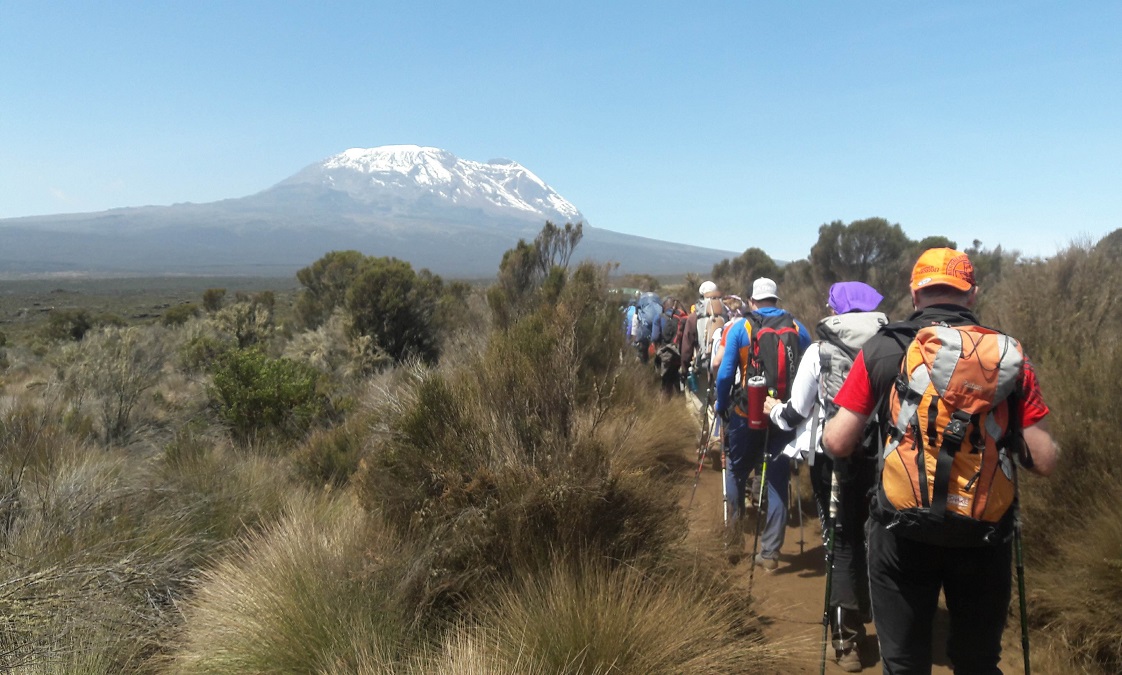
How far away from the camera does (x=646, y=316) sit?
10.6 m

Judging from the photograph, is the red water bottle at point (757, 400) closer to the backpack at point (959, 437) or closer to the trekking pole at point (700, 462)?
the trekking pole at point (700, 462)

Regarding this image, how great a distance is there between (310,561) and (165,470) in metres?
2.34

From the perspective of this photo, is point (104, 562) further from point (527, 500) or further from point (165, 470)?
point (527, 500)

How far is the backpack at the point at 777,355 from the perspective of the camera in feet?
14.5

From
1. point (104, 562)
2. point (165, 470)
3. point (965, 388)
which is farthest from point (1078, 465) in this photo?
point (165, 470)

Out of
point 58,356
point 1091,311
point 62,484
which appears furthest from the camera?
point 58,356

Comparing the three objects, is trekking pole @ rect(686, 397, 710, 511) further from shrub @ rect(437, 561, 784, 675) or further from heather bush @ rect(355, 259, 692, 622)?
shrub @ rect(437, 561, 784, 675)

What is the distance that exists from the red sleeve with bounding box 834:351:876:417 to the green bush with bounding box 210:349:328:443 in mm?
6444

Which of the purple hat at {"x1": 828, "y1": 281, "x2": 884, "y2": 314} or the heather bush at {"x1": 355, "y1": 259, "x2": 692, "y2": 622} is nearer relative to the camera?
the heather bush at {"x1": 355, "y1": 259, "x2": 692, "y2": 622}

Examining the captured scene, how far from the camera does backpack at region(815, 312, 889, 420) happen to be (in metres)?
3.22

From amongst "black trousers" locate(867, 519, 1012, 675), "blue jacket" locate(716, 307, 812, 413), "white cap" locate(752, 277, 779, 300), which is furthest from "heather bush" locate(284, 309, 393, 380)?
"black trousers" locate(867, 519, 1012, 675)

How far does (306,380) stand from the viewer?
26.3 ft

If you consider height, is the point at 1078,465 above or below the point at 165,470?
above

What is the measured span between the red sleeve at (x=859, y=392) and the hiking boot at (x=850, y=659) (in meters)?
1.57
